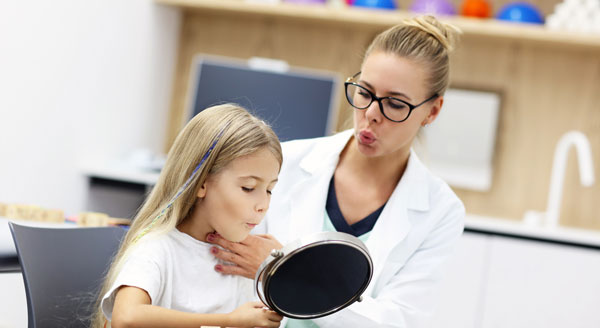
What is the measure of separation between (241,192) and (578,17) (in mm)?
2189

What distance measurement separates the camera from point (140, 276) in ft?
3.67

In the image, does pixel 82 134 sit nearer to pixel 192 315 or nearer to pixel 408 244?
pixel 408 244

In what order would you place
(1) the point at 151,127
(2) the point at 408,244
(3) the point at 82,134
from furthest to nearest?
1. (1) the point at 151,127
2. (3) the point at 82,134
3. (2) the point at 408,244

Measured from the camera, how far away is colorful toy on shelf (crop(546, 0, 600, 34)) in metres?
2.87

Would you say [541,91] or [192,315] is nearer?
[192,315]

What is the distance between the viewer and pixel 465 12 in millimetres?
3008

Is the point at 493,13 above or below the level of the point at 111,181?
above

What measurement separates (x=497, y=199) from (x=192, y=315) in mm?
2376

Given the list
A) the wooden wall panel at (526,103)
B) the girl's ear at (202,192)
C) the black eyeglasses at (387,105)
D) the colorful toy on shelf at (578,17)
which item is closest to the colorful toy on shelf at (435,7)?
the wooden wall panel at (526,103)

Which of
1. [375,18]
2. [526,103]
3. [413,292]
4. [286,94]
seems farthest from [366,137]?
[526,103]

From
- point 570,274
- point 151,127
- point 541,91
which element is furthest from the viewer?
point 151,127

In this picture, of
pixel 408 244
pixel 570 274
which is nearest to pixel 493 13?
pixel 570 274

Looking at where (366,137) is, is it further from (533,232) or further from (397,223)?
(533,232)

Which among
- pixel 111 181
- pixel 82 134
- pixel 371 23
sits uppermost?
pixel 371 23
